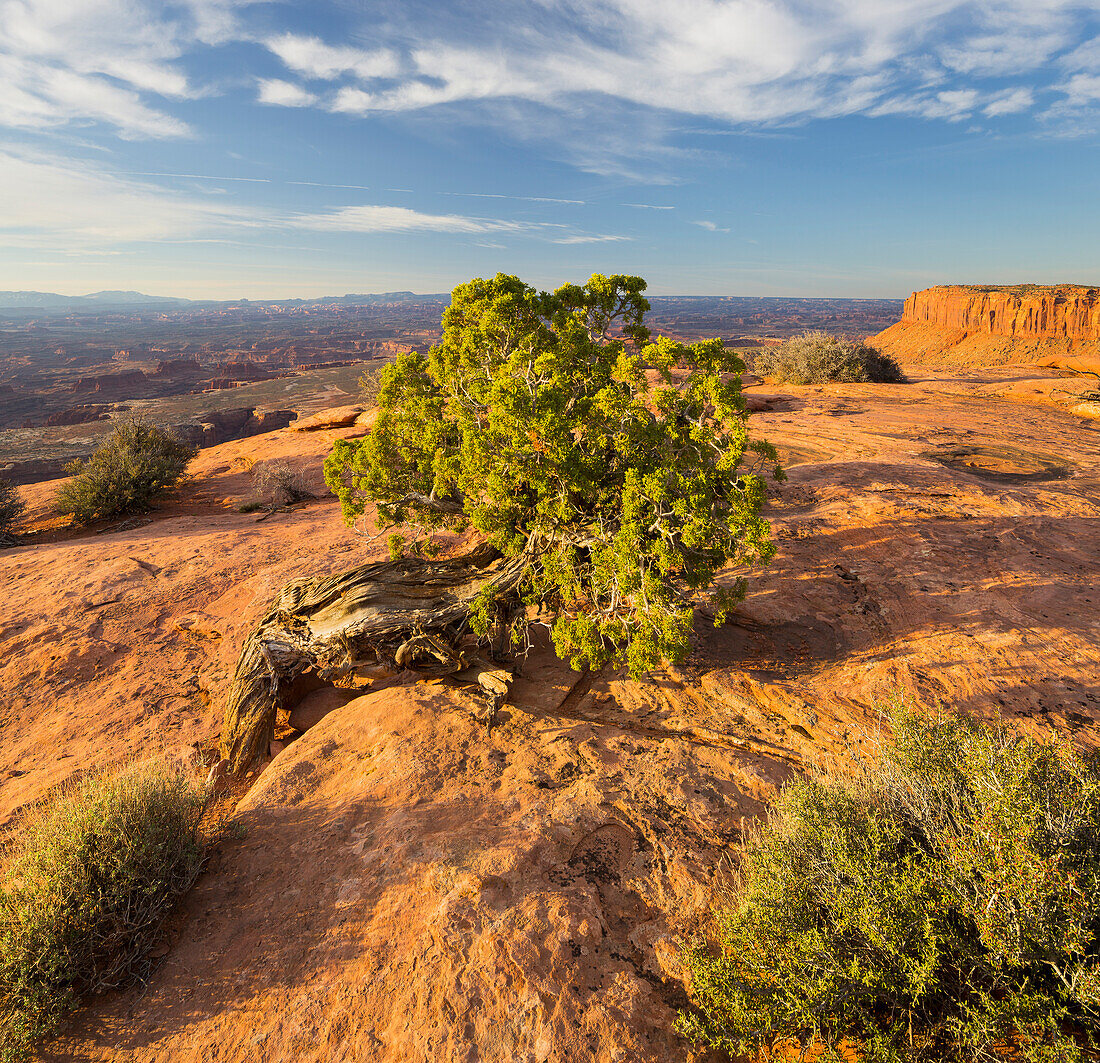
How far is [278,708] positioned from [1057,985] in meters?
8.19

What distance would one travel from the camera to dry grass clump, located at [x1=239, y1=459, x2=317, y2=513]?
16141mm

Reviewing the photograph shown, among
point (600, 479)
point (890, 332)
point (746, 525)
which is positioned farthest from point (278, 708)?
point (890, 332)

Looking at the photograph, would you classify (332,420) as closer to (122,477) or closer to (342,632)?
(122,477)

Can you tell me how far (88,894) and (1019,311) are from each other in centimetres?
9516

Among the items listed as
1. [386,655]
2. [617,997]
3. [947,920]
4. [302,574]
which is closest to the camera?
[947,920]

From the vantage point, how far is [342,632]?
23.3ft

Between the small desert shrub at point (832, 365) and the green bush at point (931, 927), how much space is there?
26774mm

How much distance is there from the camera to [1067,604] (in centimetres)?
753

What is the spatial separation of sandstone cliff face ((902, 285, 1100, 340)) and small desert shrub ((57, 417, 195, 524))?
90136 millimetres

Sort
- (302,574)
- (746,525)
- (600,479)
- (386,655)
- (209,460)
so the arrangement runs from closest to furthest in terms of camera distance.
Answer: (746,525) < (600,479) < (386,655) < (302,574) < (209,460)

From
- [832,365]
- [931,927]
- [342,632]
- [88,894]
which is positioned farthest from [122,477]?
[832,365]

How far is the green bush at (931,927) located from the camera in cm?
265

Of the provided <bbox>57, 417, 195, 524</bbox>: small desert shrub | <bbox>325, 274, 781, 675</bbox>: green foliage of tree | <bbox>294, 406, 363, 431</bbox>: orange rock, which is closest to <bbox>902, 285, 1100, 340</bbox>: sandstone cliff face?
<bbox>294, 406, 363, 431</bbox>: orange rock

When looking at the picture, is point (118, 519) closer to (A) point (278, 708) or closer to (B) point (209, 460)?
(B) point (209, 460)
